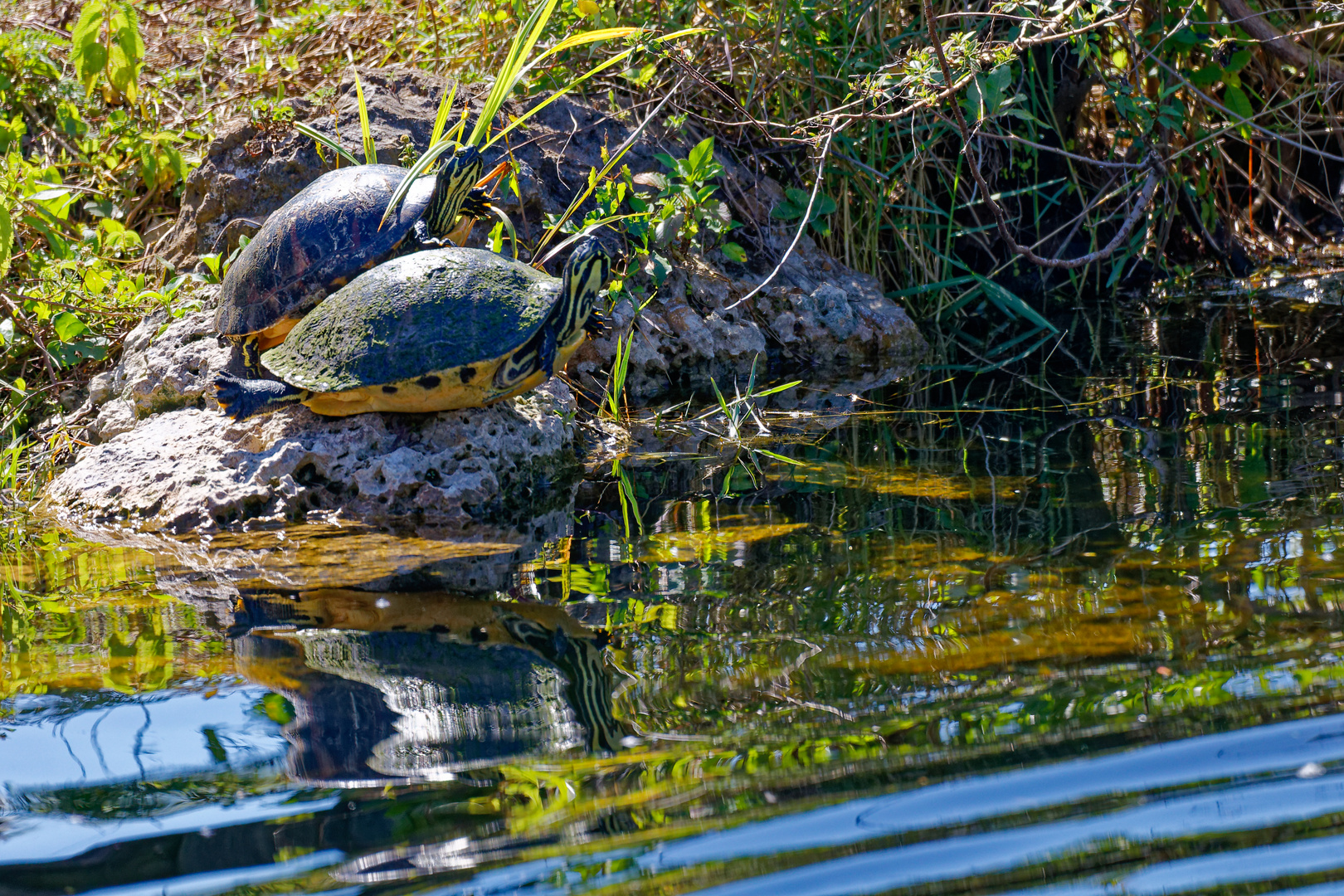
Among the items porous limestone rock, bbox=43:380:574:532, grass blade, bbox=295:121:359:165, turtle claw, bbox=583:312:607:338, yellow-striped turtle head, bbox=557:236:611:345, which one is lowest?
porous limestone rock, bbox=43:380:574:532

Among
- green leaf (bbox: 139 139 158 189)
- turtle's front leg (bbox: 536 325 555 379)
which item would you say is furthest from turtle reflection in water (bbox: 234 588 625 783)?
green leaf (bbox: 139 139 158 189)

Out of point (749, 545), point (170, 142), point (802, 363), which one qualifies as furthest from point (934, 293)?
point (170, 142)

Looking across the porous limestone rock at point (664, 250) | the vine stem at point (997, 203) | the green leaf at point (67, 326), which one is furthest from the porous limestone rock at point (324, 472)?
the vine stem at point (997, 203)

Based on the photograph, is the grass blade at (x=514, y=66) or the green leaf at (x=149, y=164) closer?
the grass blade at (x=514, y=66)

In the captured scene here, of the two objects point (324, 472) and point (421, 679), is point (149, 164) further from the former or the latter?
point (421, 679)

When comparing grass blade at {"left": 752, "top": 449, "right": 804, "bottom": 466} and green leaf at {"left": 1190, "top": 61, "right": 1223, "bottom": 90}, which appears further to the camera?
green leaf at {"left": 1190, "top": 61, "right": 1223, "bottom": 90}

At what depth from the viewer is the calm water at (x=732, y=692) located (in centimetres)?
125

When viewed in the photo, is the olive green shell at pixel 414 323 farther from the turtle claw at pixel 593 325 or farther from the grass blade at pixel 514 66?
the grass blade at pixel 514 66

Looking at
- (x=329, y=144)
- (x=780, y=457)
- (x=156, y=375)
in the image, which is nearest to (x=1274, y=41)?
(x=780, y=457)

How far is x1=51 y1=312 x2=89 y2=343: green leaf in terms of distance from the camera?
3877mm

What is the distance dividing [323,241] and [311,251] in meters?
0.05

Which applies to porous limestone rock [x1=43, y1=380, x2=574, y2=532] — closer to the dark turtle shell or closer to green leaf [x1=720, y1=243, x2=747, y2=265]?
the dark turtle shell

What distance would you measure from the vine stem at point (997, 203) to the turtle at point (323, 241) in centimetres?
158

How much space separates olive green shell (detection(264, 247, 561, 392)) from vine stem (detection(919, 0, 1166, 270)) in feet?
4.99
